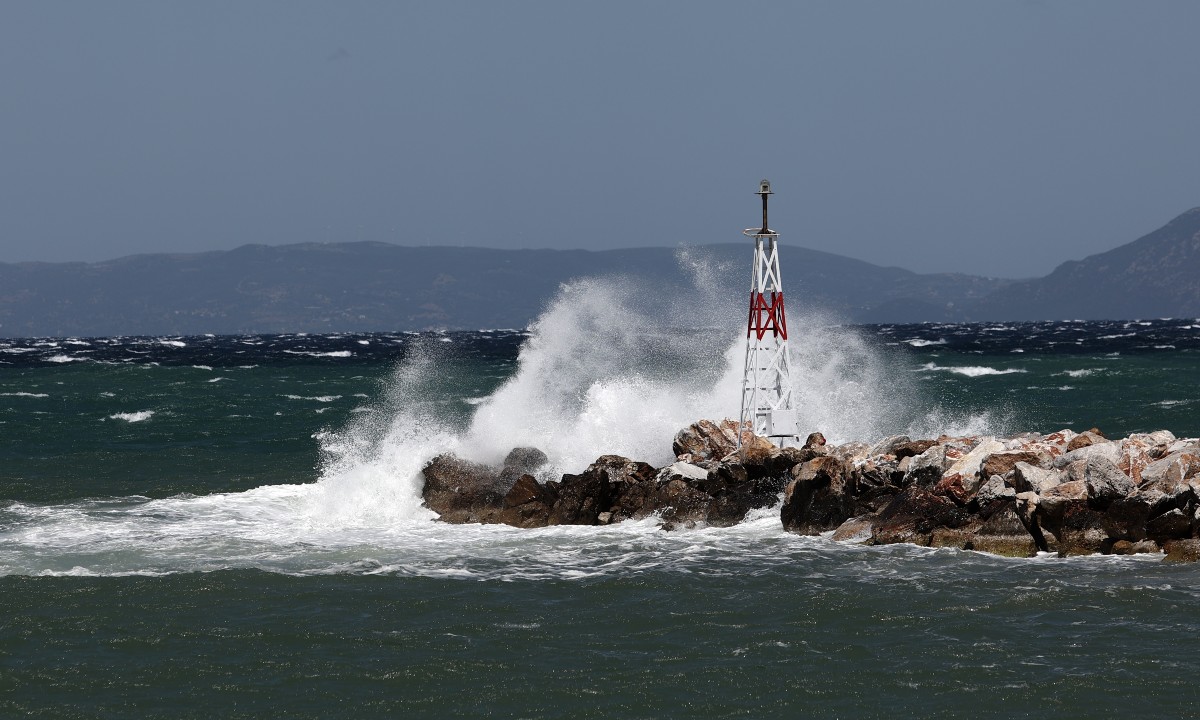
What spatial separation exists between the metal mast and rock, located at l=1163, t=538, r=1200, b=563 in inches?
358

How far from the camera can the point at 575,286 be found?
42.3 metres

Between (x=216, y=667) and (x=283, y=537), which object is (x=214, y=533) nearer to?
(x=283, y=537)

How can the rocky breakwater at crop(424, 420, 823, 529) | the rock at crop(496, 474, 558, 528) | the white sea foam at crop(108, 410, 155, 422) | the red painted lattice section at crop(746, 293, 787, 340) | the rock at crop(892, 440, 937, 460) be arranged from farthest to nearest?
the white sea foam at crop(108, 410, 155, 422), the red painted lattice section at crop(746, 293, 787, 340), the rock at crop(496, 474, 558, 528), the rock at crop(892, 440, 937, 460), the rocky breakwater at crop(424, 420, 823, 529)

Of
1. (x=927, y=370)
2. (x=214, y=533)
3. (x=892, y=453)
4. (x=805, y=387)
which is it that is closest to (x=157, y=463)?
(x=214, y=533)

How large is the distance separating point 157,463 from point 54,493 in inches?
252

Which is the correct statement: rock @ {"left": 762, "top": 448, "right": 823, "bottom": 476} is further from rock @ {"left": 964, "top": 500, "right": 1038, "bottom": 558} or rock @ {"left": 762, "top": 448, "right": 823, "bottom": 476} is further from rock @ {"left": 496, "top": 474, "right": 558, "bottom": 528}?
rock @ {"left": 964, "top": 500, "right": 1038, "bottom": 558}

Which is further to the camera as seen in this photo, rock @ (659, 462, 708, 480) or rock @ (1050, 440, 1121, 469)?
rock @ (659, 462, 708, 480)

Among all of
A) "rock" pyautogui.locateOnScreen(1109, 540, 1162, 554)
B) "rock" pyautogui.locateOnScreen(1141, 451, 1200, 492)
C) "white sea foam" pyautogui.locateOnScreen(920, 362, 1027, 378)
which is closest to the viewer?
"rock" pyautogui.locateOnScreen(1109, 540, 1162, 554)

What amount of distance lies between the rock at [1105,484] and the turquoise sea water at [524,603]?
55.4 inches

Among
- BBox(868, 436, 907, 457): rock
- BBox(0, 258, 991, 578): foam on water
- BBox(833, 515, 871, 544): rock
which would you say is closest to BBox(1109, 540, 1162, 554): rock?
BBox(833, 515, 871, 544): rock

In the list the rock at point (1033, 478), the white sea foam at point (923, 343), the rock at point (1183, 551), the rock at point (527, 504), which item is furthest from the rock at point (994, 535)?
the white sea foam at point (923, 343)

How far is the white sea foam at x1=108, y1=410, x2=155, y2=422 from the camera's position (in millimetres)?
51562

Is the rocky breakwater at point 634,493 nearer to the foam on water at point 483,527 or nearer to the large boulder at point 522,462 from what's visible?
the large boulder at point 522,462

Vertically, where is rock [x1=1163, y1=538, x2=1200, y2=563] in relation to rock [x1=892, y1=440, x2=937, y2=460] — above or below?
below
